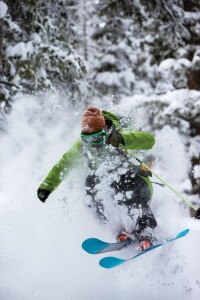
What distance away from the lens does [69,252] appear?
477cm

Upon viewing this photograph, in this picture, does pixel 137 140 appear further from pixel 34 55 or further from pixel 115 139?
pixel 34 55

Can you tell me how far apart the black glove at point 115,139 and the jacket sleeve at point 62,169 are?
558 millimetres

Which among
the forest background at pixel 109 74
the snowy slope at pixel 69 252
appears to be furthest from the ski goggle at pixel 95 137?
the forest background at pixel 109 74

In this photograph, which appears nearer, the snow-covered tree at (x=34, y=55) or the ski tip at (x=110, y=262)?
the ski tip at (x=110, y=262)

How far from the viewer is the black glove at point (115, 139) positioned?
4.30 meters

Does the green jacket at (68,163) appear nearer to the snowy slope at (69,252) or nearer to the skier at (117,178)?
the skier at (117,178)

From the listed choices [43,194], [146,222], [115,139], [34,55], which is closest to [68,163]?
[43,194]

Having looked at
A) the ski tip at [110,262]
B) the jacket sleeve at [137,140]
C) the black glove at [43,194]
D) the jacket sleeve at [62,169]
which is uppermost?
the jacket sleeve at [137,140]

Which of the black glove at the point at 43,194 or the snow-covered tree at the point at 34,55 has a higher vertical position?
the black glove at the point at 43,194

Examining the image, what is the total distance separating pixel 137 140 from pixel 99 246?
121 cm

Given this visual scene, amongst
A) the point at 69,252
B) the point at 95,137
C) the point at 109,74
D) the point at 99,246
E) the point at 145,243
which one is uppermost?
the point at 95,137

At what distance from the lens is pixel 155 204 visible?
18.1ft

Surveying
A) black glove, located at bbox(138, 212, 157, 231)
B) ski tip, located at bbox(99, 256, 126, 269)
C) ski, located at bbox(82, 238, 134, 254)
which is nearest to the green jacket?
black glove, located at bbox(138, 212, 157, 231)

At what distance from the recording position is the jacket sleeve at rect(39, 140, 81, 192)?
4.79 meters
